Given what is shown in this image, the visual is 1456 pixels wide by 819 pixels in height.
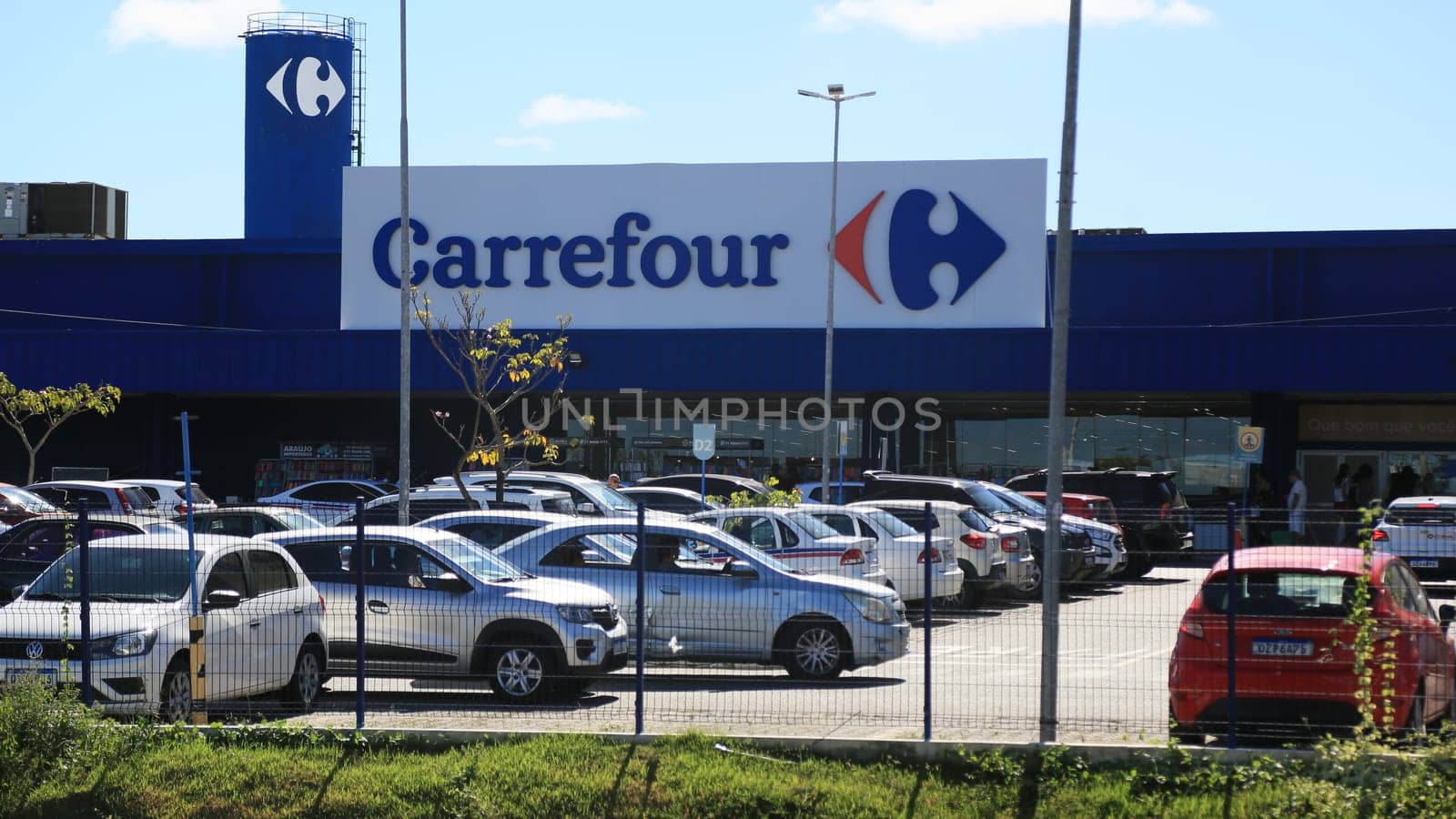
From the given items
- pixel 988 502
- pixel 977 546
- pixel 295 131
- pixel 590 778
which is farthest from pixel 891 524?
pixel 295 131

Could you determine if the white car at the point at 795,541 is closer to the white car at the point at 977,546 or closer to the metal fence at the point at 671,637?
the white car at the point at 977,546

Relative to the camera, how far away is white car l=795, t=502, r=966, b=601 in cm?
1938

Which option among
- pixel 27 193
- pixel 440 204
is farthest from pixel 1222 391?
pixel 27 193

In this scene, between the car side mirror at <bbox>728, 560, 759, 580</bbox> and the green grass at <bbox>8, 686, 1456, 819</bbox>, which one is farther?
the car side mirror at <bbox>728, 560, 759, 580</bbox>

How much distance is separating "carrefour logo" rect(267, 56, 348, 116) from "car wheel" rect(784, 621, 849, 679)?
168 ft

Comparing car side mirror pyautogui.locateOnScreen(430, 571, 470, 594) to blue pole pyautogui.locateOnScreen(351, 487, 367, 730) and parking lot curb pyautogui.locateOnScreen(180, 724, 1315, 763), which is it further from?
parking lot curb pyautogui.locateOnScreen(180, 724, 1315, 763)

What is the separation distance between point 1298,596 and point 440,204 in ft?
121

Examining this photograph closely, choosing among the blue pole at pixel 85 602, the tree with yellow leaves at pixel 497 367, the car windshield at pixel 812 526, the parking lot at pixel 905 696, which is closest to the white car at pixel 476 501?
the tree with yellow leaves at pixel 497 367

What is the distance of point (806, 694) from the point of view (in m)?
13.4

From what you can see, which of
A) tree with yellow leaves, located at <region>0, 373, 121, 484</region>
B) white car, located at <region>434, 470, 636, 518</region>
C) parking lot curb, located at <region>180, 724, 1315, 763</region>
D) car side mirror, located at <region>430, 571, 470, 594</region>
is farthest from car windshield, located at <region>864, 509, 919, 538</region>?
tree with yellow leaves, located at <region>0, 373, 121, 484</region>

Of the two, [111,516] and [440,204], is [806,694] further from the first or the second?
[440,204]

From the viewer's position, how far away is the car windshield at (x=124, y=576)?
12.5 m

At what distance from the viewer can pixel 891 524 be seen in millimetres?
21172

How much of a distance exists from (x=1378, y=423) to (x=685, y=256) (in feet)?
61.5
